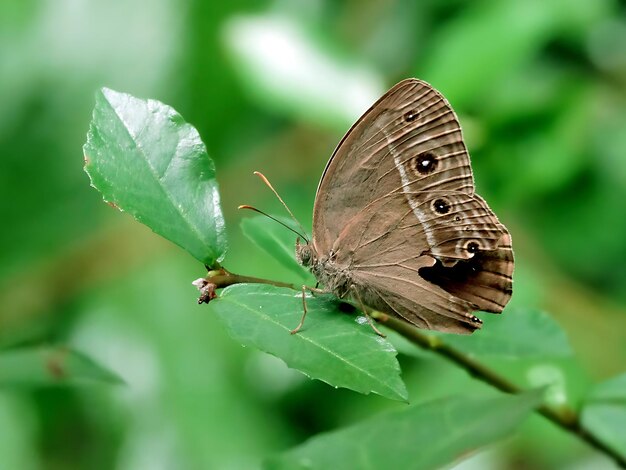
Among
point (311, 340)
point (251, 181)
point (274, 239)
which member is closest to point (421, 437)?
point (311, 340)

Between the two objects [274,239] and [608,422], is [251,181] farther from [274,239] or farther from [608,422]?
[608,422]

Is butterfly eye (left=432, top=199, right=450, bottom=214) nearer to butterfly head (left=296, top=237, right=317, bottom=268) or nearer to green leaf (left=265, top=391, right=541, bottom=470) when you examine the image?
butterfly head (left=296, top=237, right=317, bottom=268)

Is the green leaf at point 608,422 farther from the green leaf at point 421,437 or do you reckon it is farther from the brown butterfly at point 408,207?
the green leaf at point 421,437

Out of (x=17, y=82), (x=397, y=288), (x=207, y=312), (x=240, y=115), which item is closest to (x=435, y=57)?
(x=240, y=115)

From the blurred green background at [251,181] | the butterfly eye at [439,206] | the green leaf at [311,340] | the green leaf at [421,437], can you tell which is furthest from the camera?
the blurred green background at [251,181]

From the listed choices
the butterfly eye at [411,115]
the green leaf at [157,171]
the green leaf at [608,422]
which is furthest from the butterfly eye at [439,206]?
the green leaf at [157,171]
